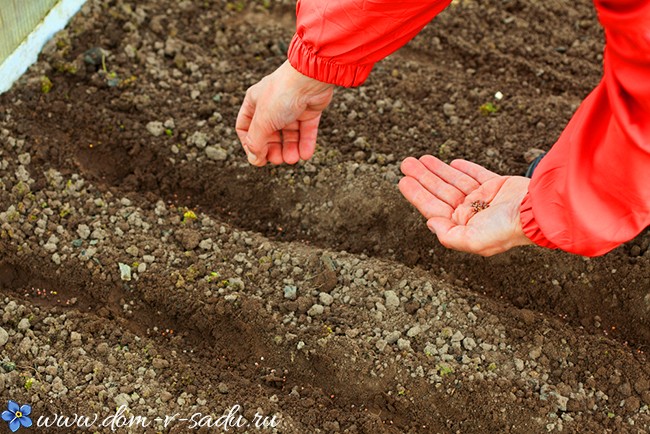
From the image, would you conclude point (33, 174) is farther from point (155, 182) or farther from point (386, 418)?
point (386, 418)

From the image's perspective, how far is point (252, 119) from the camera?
106 inches

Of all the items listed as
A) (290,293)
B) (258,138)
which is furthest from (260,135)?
(290,293)

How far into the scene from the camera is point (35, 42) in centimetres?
332

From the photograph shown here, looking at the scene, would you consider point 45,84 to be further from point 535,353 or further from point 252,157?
point 535,353

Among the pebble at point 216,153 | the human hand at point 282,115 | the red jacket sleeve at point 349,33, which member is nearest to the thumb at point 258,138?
the human hand at point 282,115

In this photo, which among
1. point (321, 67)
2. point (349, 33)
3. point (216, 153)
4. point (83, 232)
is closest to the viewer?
point (349, 33)

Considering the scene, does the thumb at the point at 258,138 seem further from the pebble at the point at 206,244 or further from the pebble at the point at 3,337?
the pebble at the point at 3,337

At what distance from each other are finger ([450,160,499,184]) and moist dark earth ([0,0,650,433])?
0.29m

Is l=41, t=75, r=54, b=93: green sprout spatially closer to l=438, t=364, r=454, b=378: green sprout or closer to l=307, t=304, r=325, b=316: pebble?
l=307, t=304, r=325, b=316: pebble

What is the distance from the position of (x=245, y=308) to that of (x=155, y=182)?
0.71 m

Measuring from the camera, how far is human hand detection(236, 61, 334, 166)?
2.57 m

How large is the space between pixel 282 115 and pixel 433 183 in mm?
536

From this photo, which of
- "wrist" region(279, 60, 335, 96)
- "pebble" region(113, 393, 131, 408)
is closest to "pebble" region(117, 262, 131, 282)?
"pebble" region(113, 393, 131, 408)

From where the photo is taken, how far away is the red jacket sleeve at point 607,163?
1919 millimetres
